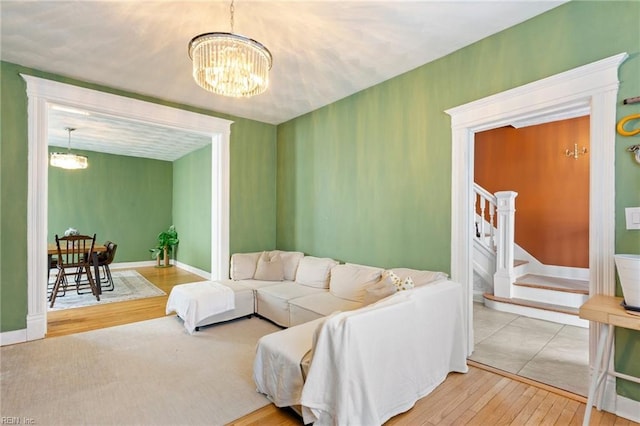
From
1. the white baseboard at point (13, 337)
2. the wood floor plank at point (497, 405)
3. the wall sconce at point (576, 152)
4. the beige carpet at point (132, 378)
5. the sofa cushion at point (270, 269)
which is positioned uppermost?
the wall sconce at point (576, 152)

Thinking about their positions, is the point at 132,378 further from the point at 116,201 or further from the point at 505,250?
the point at 116,201

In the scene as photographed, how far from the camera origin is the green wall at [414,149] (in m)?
2.01

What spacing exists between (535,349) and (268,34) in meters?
3.85

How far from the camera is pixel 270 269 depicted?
4.21 meters

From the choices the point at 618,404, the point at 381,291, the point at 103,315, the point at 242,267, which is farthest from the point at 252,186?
the point at 618,404

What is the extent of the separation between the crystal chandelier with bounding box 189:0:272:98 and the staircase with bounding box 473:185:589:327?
4026mm

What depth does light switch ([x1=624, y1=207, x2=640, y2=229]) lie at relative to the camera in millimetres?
1930

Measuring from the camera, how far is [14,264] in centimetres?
309

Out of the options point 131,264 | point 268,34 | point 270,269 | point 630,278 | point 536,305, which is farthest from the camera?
point 131,264

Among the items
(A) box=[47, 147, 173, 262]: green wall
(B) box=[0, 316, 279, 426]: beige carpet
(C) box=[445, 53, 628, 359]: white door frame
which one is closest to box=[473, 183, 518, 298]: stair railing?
(C) box=[445, 53, 628, 359]: white door frame

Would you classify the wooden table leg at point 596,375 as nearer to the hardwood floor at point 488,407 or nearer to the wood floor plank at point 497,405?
the hardwood floor at point 488,407

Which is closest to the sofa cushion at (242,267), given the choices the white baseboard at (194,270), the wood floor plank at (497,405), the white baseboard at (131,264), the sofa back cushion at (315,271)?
the sofa back cushion at (315,271)

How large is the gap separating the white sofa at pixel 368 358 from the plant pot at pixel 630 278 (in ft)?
3.38

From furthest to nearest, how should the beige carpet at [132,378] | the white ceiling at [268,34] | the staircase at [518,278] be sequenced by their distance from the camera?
the staircase at [518,278], the white ceiling at [268,34], the beige carpet at [132,378]
